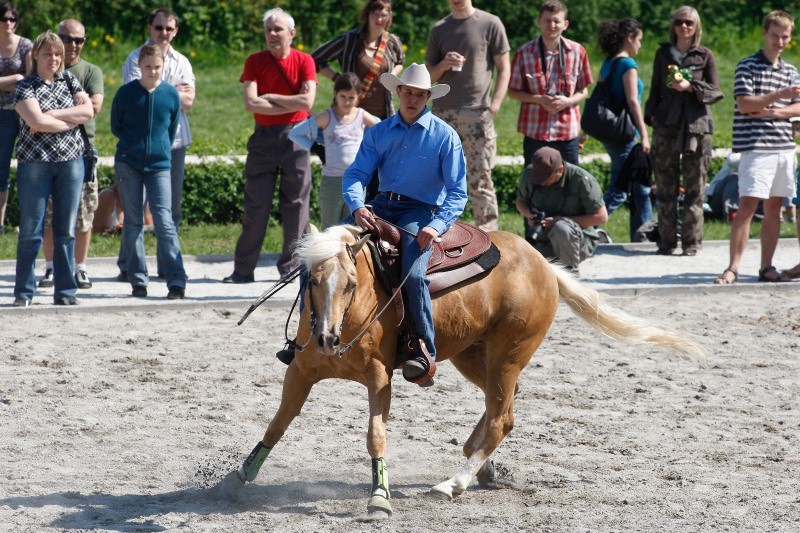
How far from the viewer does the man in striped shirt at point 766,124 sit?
1119 centimetres

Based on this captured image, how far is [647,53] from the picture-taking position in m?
24.9

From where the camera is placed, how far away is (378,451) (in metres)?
6.00

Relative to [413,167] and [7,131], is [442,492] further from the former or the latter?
[7,131]

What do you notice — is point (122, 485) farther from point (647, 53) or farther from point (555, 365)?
point (647, 53)

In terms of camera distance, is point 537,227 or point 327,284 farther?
point 537,227

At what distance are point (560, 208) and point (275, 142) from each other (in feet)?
8.89

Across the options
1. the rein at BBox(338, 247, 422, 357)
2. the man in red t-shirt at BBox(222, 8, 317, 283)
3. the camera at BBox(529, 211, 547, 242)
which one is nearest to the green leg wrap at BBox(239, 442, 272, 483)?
the rein at BBox(338, 247, 422, 357)

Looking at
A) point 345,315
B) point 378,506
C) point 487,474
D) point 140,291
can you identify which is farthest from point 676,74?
point 378,506

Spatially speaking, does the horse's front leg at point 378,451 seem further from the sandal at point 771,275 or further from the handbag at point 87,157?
the sandal at point 771,275

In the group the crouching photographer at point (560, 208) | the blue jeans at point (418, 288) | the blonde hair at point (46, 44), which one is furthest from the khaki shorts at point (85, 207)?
the blue jeans at point (418, 288)

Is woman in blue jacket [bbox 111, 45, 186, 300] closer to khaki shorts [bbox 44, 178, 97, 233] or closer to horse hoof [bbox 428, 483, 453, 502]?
khaki shorts [bbox 44, 178, 97, 233]

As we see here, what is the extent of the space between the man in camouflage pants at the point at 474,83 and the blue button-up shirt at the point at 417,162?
18.0 ft

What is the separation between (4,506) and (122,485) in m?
0.63

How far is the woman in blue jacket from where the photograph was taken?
34.4ft
